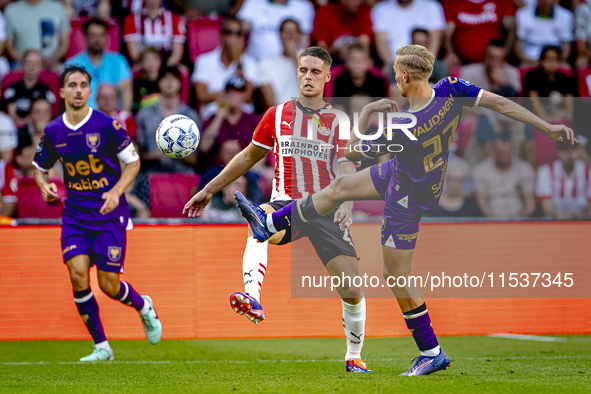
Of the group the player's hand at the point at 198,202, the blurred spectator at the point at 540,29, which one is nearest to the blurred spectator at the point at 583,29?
the blurred spectator at the point at 540,29

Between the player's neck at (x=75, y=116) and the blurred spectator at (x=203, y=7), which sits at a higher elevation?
the blurred spectator at (x=203, y=7)

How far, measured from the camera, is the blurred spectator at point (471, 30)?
420 inches

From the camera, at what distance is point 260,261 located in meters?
5.14

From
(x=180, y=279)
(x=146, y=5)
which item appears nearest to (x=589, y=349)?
(x=180, y=279)

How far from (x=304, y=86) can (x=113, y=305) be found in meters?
3.47

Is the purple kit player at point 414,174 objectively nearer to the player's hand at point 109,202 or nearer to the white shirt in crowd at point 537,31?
the player's hand at point 109,202

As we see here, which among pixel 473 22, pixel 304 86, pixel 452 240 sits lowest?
pixel 452 240

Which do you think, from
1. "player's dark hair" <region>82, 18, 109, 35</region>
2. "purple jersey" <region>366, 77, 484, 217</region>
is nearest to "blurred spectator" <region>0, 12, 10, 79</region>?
"player's dark hair" <region>82, 18, 109, 35</region>

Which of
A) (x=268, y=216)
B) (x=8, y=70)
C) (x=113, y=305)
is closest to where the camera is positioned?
(x=268, y=216)

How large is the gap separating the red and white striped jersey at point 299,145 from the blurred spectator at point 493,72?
16.1ft

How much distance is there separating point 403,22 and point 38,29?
5.51m

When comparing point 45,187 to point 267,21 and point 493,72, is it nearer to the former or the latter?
point 267,21

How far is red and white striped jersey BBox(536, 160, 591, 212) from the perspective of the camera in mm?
7289

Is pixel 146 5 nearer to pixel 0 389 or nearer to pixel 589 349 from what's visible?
pixel 0 389
